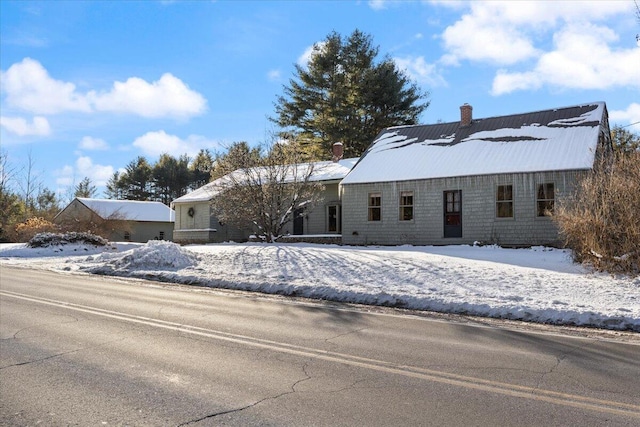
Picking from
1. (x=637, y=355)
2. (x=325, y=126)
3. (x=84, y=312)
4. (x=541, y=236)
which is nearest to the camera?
(x=637, y=355)

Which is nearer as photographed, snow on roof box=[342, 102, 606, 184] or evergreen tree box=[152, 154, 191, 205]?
snow on roof box=[342, 102, 606, 184]

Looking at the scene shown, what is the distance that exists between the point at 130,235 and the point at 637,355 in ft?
149

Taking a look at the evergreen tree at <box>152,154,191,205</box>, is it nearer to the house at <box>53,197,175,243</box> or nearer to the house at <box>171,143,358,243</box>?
the house at <box>53,197,175,243</box>

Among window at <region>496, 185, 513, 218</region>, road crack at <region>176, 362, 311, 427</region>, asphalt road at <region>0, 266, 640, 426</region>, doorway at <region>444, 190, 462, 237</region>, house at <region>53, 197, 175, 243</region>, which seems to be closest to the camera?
road crack at <region>176, 362, 311, 427</region>

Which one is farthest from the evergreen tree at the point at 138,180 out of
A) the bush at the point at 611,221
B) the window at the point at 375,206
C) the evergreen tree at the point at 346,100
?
the bush at the point at 611,221

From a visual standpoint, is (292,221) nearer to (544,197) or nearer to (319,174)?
(319,174)

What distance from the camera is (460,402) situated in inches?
177

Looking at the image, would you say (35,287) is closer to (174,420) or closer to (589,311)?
(174,420)

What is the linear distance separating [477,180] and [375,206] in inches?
203

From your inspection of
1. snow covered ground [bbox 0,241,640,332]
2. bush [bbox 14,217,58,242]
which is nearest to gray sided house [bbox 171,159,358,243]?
bush [bbox 14,217,58,242]

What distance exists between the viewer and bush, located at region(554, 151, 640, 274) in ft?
39.4

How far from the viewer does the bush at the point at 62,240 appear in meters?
27.4

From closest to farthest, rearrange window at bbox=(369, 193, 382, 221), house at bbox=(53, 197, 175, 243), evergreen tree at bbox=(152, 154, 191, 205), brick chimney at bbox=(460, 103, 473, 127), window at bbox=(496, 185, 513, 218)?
window at bbox=(496, 185, 513, 218) < window at bbox=(369, 193, 382, 221) < brick chimney at bbox=(460, 103, 473, 127) < house at bbox=(53, 197, 175, 243) < evergreen tree at bbox=(152, 154, 191, 205)

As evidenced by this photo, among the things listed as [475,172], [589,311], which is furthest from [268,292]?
[475,172]
